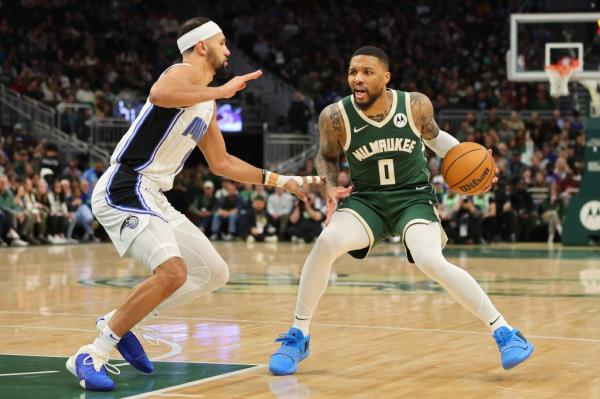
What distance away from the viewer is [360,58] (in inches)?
288

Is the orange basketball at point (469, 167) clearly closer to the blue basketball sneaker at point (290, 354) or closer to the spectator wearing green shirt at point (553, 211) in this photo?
the blue basketball sneaker at point (290, 354)

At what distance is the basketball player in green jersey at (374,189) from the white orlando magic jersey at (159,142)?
39.8 inches

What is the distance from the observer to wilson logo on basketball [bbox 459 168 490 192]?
25.2 feet

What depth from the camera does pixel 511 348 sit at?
268 inches

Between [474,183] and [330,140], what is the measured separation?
3.46 ft

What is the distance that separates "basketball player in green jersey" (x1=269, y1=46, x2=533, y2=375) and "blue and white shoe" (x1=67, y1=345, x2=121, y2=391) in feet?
3.78

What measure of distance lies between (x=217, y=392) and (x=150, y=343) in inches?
84.7

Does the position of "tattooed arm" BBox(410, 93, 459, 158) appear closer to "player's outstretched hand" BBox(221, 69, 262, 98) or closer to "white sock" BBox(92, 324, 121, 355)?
"player's outstretched hand" BBox(221, 69, 262, 98)

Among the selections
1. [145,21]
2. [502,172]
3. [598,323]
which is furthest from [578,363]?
[145,21]

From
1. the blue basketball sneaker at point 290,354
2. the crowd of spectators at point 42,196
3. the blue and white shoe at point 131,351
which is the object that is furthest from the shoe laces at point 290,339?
the crowd of spectators at point 42,196

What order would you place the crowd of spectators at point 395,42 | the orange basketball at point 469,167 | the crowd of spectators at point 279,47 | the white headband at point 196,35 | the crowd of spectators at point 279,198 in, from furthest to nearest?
the crowd of spectators at point 395,42
the crowd of spectators at point 279,47
the crowd of spectators at point 279,198
the orange basketball at point 469,167
the white headband at point 196,35

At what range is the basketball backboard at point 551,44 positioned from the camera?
2214cm

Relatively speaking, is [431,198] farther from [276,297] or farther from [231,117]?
[231,117]

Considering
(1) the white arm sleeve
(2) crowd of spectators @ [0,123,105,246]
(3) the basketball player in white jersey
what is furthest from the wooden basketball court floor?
(2) crowd of spectators @ [0,123,105,246]
